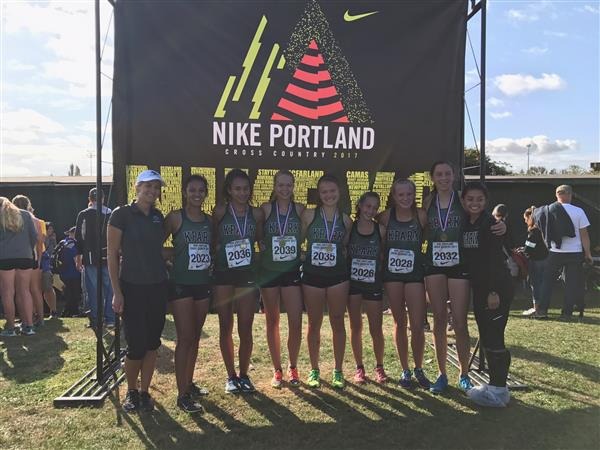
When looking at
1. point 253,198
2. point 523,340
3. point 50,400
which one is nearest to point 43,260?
point 50,400

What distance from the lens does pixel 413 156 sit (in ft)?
A: 15.6

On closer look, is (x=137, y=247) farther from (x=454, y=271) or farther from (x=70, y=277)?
(x=70, y=277)

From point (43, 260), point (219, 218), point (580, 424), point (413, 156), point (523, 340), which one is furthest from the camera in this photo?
point (43, 260)

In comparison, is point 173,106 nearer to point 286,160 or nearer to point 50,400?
point 286,160

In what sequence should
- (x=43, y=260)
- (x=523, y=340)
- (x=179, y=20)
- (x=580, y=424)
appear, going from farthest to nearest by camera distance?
(x=43, y=260) < (x=523, y=340) < (x=179, y=20) < (x=580, y=424)

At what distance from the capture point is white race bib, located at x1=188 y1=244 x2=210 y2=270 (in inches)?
143

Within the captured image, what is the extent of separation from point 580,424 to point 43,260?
7.09 m

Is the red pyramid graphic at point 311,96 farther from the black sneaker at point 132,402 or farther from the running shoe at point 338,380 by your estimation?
the black sneaker at point 132,402

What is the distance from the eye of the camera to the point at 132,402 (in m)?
3.66

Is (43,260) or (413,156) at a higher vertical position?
(413,156)

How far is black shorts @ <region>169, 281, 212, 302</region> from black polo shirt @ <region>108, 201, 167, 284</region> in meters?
0.15

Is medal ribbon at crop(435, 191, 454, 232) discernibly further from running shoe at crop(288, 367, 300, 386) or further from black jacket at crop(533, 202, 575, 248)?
black jacket at crop(533, 202, 575, 248)

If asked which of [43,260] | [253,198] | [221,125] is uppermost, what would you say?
[221,125]

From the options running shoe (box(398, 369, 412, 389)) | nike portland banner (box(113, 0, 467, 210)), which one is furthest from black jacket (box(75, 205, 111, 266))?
running shoe (box(398, 369, 412, 389))
